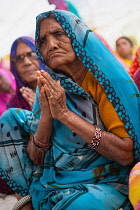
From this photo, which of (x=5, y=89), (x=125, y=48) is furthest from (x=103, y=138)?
(x=125, y=48)

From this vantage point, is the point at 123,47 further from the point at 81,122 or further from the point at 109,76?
the point at 81,122

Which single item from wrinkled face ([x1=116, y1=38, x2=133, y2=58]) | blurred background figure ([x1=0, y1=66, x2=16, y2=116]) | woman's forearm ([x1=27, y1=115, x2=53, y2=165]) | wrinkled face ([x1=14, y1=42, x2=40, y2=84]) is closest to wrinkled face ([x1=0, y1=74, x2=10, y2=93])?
blurred background figure ([x1=0, y1=66, x2=16, y2=116])

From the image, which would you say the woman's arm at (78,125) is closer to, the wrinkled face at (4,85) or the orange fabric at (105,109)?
the orange fabric at (105,109)

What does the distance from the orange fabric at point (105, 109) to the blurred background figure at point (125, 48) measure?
4.56 m

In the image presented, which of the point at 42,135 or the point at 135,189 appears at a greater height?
the point at 42,135

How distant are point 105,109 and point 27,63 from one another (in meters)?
1.78

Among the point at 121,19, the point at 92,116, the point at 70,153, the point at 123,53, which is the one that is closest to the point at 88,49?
the point at 92,116

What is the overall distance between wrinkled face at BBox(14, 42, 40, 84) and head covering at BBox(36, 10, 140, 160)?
1.55 meters

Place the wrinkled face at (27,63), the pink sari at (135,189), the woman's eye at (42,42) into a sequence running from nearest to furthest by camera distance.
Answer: the pink sari at (135,189) → the woman's eye at (42,42) → the wrinkled face at (27,63)

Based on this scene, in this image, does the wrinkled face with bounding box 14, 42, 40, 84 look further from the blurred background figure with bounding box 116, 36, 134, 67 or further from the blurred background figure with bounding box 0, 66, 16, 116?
the blurred background figure with bounding box 116, 36, 134, 67

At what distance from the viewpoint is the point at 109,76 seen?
188cm

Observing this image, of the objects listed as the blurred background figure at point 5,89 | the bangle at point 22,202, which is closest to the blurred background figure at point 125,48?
the blurred background figure at point 5,89

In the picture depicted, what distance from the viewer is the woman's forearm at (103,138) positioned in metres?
1.80

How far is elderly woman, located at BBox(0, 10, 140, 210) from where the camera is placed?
1810 millimetres
